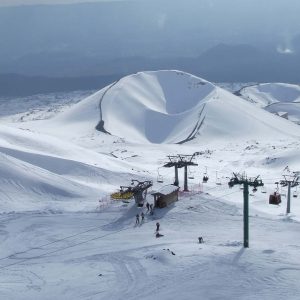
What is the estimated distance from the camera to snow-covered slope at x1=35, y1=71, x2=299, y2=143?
367ft

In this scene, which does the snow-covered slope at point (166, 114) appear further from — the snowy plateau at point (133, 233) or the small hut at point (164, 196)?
the small hut at point (164, 196)

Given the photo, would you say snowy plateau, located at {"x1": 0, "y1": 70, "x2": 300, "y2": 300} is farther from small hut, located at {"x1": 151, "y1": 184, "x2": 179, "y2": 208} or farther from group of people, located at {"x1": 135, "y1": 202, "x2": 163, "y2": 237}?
small hut, located at {"x1": 151, "y1": 184, "x2": 179, "y2": 208}

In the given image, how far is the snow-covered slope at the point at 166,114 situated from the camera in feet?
367

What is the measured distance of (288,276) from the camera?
23266 millimetres

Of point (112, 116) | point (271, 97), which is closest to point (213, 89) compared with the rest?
point (112, 116)

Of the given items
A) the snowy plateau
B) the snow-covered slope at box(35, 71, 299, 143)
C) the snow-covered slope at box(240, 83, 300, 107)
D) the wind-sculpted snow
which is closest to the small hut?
the snowy plateau

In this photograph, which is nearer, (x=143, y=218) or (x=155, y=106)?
(x=143, y=218)

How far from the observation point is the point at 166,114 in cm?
12225

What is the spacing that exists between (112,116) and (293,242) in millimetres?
93361

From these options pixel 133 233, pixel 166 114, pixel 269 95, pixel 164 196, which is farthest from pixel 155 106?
pixel 133 233

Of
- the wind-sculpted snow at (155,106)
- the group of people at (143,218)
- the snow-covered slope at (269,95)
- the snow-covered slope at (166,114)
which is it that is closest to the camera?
the group of people at (143,218)

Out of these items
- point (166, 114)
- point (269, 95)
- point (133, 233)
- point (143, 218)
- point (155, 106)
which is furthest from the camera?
point (269, 95)

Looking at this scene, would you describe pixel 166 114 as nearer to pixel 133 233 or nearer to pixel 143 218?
pixel 143 218

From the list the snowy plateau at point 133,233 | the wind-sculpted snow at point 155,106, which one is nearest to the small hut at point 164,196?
the snowy plateau at point 133,233
